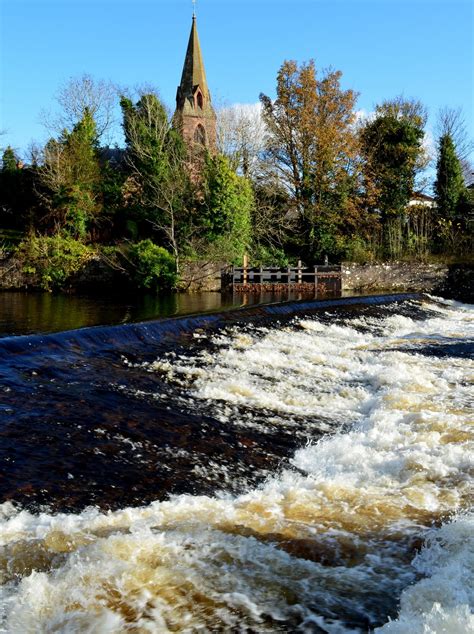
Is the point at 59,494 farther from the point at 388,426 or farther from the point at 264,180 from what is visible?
the point at 264,180

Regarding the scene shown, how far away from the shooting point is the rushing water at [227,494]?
11.1 ft

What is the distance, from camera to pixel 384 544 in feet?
13.8

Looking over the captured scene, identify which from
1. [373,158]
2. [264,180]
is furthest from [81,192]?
[373,158]

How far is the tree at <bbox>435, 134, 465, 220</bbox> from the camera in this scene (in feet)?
122

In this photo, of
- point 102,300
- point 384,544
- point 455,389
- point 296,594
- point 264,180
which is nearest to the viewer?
point 296,594

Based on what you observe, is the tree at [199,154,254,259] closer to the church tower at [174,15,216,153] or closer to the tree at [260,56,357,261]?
the tree at [260,56,357,261]

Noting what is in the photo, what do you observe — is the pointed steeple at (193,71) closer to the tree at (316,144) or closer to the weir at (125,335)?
the tree at (316,144)

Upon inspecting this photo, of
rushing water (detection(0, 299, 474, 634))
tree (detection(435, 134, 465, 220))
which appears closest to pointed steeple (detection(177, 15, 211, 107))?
tree (detection(435, 134, 465, 220))

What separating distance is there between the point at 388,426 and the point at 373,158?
32922 millimetres

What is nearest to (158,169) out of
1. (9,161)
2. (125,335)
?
(9,161)

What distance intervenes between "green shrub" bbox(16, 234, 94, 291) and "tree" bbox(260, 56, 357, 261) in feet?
46.6

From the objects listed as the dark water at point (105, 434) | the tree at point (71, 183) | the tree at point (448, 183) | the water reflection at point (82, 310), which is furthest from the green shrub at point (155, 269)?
the tree at point (448, 183)

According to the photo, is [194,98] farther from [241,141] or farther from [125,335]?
[125,335]

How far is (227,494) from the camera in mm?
5086
